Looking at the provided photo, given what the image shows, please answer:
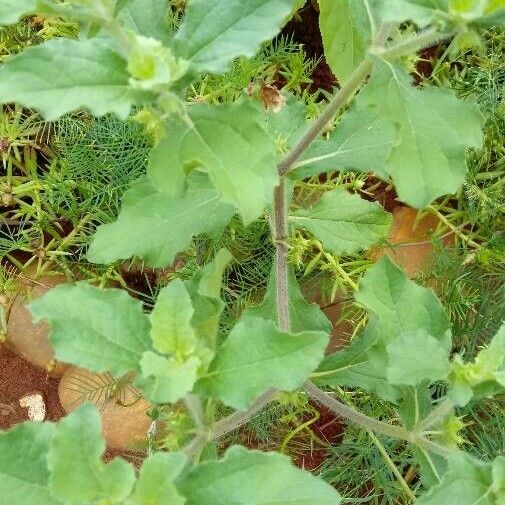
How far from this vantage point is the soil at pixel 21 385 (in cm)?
178

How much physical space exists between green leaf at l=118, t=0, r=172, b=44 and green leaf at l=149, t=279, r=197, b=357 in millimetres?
290

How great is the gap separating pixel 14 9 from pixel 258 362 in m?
0.44

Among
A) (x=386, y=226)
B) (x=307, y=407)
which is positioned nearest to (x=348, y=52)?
(x=386, y=226)

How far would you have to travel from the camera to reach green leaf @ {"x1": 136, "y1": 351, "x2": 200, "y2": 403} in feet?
2.58

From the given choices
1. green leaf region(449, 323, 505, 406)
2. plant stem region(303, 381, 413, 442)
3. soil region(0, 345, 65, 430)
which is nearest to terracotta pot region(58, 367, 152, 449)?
soil region(0, 345, 65, 430)

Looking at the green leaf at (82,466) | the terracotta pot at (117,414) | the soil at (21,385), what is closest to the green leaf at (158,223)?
the green leaf at (82,466)

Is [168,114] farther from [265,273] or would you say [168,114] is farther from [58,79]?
[265,273]

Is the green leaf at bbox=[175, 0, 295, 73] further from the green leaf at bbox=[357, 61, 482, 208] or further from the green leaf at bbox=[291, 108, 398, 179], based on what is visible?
the green leaf at bbox=[291, 108, 398, 179]

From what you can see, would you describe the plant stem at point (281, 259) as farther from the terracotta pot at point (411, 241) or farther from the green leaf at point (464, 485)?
the terracotta pot at point (411, 241)

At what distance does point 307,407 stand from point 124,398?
1.38 ft

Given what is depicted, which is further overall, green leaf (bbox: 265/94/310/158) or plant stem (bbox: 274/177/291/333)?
green leaf (bbox: 265/94/310/158)

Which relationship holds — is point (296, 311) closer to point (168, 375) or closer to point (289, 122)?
point (289, 122)

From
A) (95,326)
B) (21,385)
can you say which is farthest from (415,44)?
(21,385)

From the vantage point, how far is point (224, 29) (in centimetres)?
83
